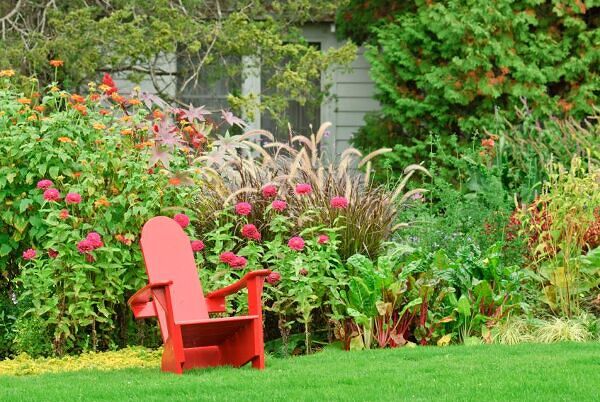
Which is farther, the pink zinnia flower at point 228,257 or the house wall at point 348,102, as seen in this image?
the house wall at point 348,102

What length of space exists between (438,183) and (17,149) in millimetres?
3178

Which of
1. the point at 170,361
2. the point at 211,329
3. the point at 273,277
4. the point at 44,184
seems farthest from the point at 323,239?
the point at 44,184

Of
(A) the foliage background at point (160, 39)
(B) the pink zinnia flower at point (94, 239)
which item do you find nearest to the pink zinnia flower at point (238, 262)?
(B) the pink zinnia flower at point (94, 239)

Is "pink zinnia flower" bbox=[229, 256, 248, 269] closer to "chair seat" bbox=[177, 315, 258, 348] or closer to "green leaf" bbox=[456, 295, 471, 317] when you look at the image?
"chair seat" bbox=[177, 315, 258, 348]

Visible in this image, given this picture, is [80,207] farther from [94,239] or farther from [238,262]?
[238,262]

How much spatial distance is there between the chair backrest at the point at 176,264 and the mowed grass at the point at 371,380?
1.61 ft

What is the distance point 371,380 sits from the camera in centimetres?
606

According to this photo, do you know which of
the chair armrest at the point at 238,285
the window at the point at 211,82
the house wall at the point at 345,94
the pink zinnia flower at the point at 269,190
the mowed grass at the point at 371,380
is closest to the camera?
the mowed grass at the point at 371,380

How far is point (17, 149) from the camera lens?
25.3 feet

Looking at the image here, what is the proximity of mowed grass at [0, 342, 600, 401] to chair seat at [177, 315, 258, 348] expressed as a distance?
0.63 ft

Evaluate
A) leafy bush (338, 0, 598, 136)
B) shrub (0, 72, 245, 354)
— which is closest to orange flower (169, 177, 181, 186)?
shrub (0, 72, 245, 354)

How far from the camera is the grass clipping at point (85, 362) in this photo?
705 centimetres

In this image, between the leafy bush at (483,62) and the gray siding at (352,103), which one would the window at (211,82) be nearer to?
the gray siding at (352,103)

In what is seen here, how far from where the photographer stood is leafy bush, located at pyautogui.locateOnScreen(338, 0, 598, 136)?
41.5ft
